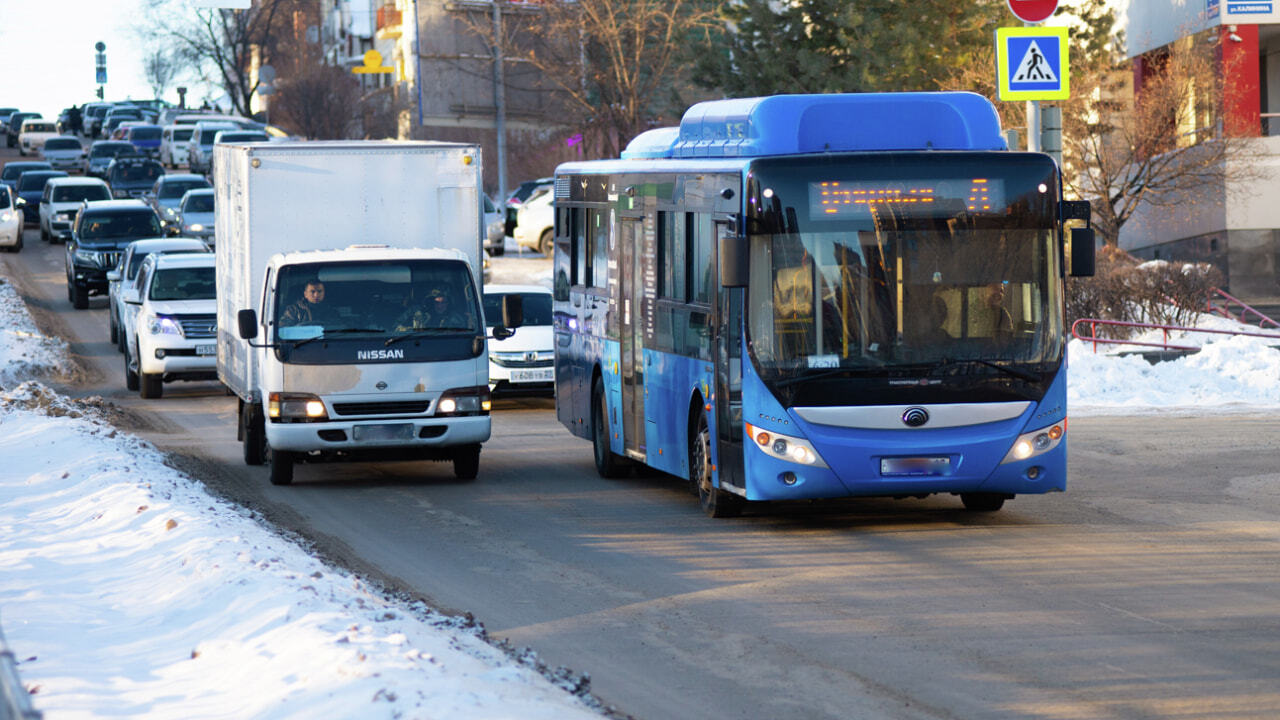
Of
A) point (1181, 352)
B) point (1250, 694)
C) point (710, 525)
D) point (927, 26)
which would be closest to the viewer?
Answer: point (1250, 694)

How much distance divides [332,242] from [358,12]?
88887 millimetres

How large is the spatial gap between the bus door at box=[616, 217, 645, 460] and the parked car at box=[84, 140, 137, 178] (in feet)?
189

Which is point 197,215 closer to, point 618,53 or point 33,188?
point 618,53

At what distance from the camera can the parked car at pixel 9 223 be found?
4903 centimetres

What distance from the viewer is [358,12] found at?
4082 inches

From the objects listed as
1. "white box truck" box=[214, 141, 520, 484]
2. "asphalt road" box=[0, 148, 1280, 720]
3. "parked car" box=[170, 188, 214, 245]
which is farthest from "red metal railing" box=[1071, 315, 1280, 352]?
"parked car" box=[170, 188, 214, 245]

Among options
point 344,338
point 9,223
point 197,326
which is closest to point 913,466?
point 344,338

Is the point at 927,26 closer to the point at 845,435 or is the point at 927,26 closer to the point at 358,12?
the point at 845,435

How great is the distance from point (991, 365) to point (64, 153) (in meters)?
71.8

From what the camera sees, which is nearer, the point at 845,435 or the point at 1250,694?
the point at 1250,694

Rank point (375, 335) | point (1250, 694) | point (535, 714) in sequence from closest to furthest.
→ point (535, 714)
point (1250, 694)
point (375, 335)

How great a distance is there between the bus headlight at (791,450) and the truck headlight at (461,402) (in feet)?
12.6

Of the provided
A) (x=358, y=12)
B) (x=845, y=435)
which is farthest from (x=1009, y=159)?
(x=358, y=12)

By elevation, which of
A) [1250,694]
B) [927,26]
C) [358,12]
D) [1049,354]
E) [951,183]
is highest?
[358,12]
